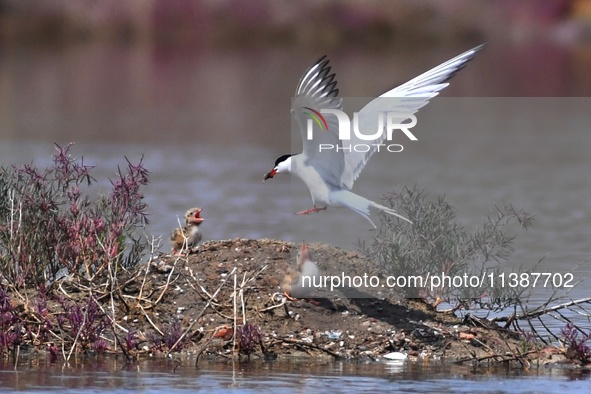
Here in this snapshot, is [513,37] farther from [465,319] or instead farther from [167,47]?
[465,319]

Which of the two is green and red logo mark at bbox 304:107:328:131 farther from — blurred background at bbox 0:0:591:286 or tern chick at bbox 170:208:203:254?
blurred background at bbox 0:0:591:286

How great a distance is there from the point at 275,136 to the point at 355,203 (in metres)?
14.3

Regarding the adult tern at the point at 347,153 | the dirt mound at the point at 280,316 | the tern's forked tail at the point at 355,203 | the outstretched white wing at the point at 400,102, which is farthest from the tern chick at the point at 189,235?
the outstretched white wing at the point at 400,102

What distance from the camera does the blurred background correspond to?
17594mm

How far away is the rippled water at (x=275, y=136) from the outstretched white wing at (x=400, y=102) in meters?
1.37

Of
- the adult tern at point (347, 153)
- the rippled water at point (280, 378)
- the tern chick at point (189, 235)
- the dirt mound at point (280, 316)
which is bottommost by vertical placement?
the rippled water at point (280, 378)

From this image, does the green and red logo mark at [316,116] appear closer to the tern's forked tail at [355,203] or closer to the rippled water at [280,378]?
the tern's forked tail at [355,203]

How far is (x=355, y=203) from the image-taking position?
1020 cm

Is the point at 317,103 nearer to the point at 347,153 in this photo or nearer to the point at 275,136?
the point at 347,153

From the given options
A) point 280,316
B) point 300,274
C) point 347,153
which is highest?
point 347,153

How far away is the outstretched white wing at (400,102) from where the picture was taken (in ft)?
33.7

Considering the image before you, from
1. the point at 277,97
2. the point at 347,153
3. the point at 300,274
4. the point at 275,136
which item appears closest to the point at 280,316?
the point at 300,274

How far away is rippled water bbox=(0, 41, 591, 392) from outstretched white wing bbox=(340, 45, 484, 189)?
1.37 metres

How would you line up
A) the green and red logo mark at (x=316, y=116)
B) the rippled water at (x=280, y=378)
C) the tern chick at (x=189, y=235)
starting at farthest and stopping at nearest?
the tern chick at (x=189, y=235)
the green and red logo mark at (x=316, y=116)
the rippled water at (x=280, y=378)
